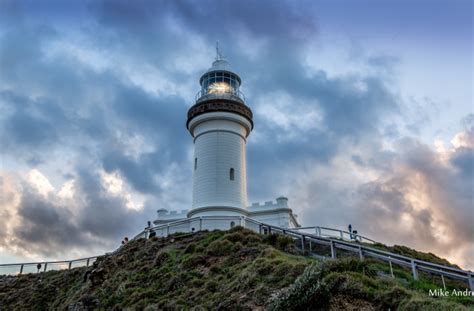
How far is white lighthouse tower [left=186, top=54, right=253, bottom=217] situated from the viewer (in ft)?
86.6

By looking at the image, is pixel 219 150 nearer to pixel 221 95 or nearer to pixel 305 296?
pixel 221 95

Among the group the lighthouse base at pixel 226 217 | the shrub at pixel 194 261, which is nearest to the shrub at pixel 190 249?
the shrub at pixel 194 261

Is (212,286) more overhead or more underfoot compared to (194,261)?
more underfoot

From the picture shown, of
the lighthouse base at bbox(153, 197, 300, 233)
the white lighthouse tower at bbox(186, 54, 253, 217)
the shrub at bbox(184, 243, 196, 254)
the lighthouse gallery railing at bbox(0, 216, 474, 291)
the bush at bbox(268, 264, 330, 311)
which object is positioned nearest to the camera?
the bush at bbox(268, 264, 330, 311)

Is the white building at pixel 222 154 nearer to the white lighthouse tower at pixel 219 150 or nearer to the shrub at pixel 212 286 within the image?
the white lighthouse tower at pixel 219 150

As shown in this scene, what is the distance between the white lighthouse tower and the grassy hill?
187 inches

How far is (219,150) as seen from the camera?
89.3 feet

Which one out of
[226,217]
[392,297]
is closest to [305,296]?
[392,297]

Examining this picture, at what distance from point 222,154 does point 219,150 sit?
0.32 m

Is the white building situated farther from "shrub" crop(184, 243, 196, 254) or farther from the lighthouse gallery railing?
"shrub" crop(184, 243, 196, 254)

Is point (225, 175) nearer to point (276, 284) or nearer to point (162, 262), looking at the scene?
point (162, 262)

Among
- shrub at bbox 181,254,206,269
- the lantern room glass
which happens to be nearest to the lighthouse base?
shrub at bbox 181,254,206,269

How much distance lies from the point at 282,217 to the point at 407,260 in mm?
16454

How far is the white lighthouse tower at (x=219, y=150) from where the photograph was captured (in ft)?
86.6
